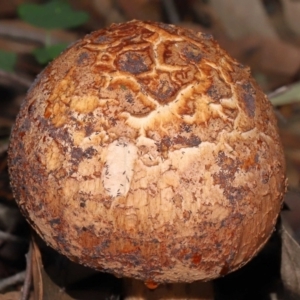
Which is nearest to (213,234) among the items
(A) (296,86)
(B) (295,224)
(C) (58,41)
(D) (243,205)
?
(D) (243,205)

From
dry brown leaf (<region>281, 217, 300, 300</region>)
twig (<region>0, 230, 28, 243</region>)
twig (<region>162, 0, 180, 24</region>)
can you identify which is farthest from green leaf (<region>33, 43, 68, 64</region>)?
dry brown leaf (<region>281, 217, 300, 300</region>)

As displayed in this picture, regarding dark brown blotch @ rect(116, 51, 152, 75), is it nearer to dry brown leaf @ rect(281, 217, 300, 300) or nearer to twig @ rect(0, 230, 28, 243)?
dry brown leaf @ rect(281, 217, 300, 300)

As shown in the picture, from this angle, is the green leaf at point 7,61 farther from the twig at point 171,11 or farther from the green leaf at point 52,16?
the twig at point 171,11

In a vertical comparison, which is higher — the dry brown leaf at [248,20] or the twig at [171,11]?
the dry brown leaf at [248,20]

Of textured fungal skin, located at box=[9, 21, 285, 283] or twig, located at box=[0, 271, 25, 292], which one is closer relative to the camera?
textured fungal skin, located at box=[9, 21, 285, 283]

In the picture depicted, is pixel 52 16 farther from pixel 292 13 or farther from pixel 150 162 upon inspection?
pixel 150 162

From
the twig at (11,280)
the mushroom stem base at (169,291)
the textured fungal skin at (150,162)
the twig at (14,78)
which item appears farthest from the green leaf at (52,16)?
the mushroom stem base at (169,291)

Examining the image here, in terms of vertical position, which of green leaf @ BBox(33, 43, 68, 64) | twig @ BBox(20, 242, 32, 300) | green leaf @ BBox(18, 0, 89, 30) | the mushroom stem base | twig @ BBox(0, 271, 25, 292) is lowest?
twig @ BBox(0, 271, 25, 292)

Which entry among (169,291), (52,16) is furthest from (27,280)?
(52,16)
